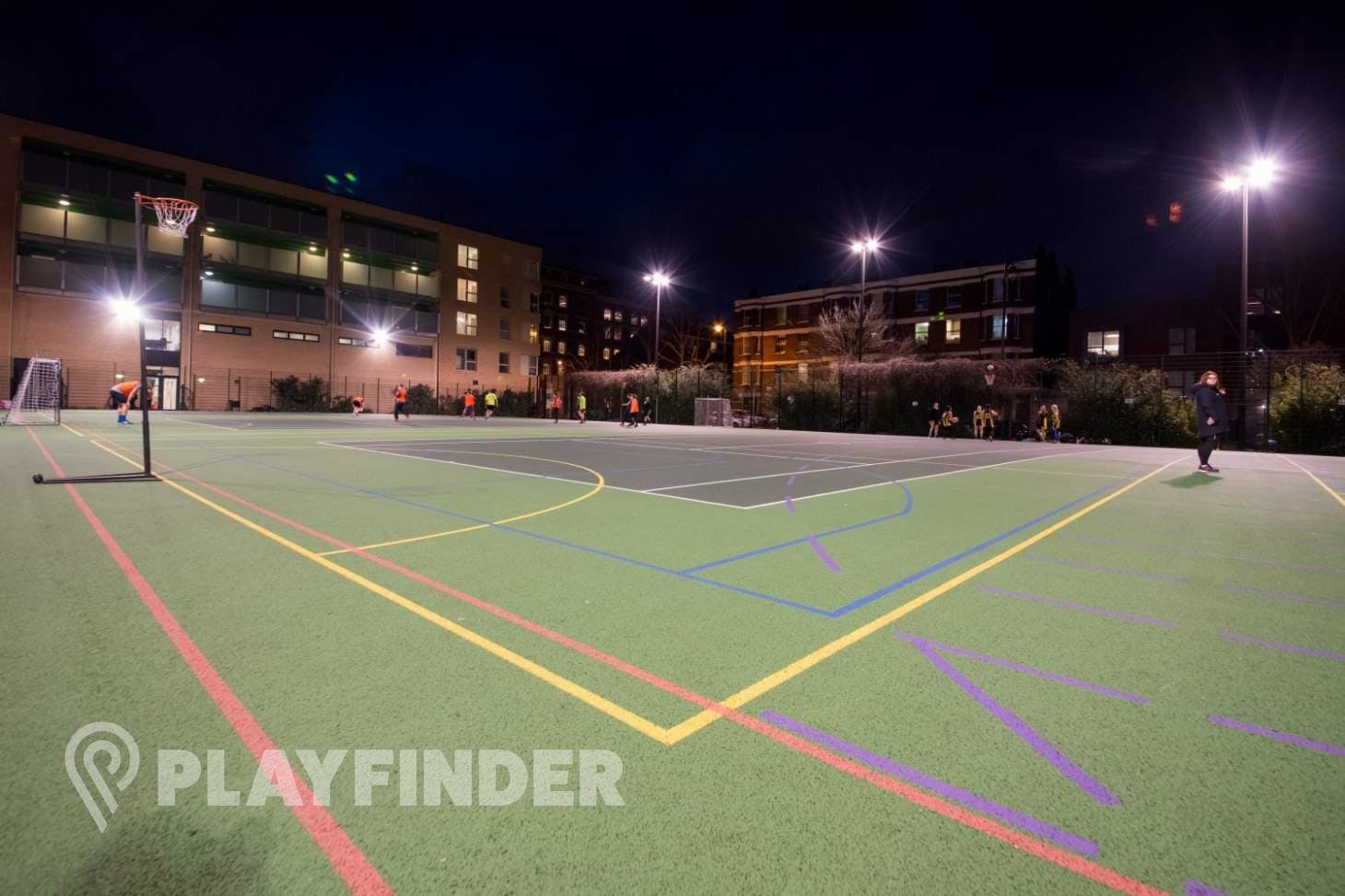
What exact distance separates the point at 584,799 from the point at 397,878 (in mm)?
665

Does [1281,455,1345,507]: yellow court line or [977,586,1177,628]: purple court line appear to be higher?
[1281,455,1345,507]: yellow court line

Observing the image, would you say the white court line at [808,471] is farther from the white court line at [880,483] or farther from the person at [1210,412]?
the person at [1210,412]

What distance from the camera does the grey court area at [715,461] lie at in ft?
35.3

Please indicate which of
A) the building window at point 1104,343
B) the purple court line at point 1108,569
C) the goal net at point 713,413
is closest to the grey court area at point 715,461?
the purple court line at point 1108,569

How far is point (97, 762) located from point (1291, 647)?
6142 millimetres

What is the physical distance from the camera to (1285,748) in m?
2.76

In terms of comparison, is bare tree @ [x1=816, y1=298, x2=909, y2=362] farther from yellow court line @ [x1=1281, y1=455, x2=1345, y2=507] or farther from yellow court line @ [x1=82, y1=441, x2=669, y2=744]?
yellow court line @ [x1=82, y1=441, x2=669, y2=744]

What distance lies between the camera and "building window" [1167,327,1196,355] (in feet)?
146

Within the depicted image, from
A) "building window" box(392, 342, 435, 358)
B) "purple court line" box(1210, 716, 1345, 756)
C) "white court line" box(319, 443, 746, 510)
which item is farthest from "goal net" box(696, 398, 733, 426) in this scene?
"purple court line" box(1210, 716, 1345, 756)

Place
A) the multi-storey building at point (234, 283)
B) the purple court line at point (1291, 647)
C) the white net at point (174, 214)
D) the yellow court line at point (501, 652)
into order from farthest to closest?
the multi-storey building at point (234, 283)
the white net at point (174, 214)
the purple court line at point (1291, 647)
the yellow court line at point (501, 652)

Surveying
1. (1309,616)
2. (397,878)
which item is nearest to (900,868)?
(397,878)

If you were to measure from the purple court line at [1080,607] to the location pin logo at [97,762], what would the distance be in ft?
17.0

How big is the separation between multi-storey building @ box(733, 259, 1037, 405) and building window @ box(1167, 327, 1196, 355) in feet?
28.4

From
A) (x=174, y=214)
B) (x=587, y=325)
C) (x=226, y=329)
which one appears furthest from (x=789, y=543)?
(x=587, y=325)
